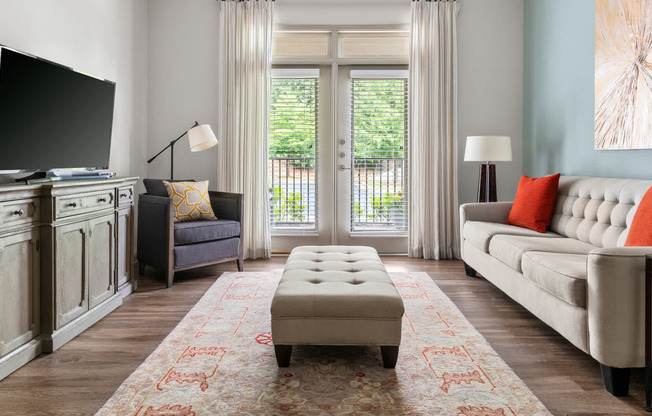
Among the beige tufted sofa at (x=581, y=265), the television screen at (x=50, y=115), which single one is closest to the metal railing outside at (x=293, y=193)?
the beige tufted sofa at (x=581, y=265)

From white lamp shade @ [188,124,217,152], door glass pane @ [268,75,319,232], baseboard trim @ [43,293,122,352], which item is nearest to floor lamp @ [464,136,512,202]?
door glass pane @ [268,75,319,232]

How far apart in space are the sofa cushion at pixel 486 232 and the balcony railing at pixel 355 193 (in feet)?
4.41

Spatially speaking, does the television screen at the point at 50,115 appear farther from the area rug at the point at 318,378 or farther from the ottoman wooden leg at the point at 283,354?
the ottoman wooden leg at the point at 283,354

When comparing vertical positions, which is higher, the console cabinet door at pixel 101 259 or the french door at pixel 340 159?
the french door at pixel 340 159

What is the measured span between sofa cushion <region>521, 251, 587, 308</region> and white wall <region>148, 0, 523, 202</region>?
2693mm

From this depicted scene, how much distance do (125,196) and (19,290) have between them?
1.37m

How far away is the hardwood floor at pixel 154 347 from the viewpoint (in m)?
2.00

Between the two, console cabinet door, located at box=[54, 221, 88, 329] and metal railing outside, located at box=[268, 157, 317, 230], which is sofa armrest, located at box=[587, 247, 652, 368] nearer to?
console cabinet door, located at box=[54, 221, 88, 329]

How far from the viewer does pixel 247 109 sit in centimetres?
525

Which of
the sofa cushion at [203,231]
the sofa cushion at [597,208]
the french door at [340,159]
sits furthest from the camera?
the french door at [340,159]

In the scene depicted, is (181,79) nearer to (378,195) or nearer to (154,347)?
(378,195)

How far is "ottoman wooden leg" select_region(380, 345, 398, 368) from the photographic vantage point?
2307 mm

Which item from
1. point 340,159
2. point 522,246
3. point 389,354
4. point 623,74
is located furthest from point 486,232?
point 340,159

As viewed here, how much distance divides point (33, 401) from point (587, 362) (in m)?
2.56
